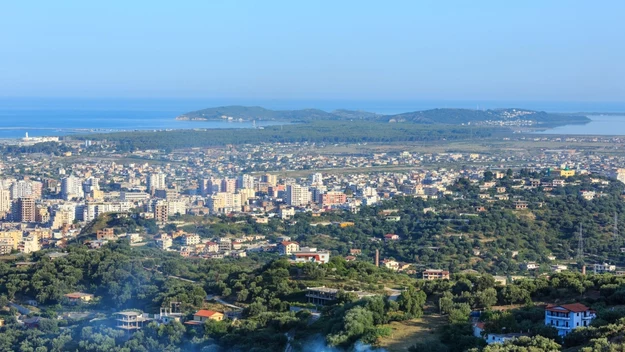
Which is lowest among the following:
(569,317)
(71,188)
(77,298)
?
(71,188)

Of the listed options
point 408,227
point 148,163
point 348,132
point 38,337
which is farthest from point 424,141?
point 38,337

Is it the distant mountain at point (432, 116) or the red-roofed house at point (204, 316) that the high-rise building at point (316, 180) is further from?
the distant mountain at point (432, 116)

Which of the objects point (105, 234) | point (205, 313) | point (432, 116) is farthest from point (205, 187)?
point (432, 116)

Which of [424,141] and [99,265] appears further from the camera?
[424,141]

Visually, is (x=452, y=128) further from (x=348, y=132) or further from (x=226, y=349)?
(x=226, y=349)

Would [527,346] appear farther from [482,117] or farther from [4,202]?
[482,117]

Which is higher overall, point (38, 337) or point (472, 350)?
point (472, 350)
